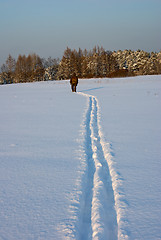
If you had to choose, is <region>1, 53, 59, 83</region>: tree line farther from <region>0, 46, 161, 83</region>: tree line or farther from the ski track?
the ski track

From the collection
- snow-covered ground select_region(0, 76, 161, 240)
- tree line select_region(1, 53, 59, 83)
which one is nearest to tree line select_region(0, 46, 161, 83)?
tree line select_region(1, 53, 59, 83)

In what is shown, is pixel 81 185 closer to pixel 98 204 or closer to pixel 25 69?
pixel 98 204

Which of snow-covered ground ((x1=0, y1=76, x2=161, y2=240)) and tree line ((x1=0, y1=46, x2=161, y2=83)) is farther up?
tree line ((x1=0, y1=46, x2=161, y2=83))

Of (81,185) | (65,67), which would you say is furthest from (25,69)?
(81,185)

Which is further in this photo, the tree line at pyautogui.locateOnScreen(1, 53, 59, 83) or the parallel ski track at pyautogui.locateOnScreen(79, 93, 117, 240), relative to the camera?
the tree line at pyautogui.locateOnScreen(1, 53, 59, 83)

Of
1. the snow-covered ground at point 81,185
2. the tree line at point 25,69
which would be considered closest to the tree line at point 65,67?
the tree line at point 25,69

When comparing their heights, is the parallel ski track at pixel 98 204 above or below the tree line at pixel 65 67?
below

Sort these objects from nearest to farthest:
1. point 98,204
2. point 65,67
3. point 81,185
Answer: point 98,204 → point 81,185 → point 65,67

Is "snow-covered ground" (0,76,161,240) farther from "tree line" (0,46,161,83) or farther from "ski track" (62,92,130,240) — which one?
"tree line" (0,46,161,83)

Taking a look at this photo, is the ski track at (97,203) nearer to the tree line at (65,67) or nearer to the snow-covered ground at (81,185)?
the snow-covered ground at (81,185)

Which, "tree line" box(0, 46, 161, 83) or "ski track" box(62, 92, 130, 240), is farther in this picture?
"tree line" box(0, 46, 161, 83)

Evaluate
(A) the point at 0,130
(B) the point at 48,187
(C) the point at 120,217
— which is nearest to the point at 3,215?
(B) the point at 48,187

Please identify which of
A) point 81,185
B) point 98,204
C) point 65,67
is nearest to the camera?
point 98,204

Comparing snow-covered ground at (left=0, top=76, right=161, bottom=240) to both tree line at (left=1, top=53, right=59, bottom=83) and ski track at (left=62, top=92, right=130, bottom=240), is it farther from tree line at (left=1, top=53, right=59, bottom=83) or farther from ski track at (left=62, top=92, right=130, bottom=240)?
tree line at (left=1, top=53, right=59, bottom=83)
